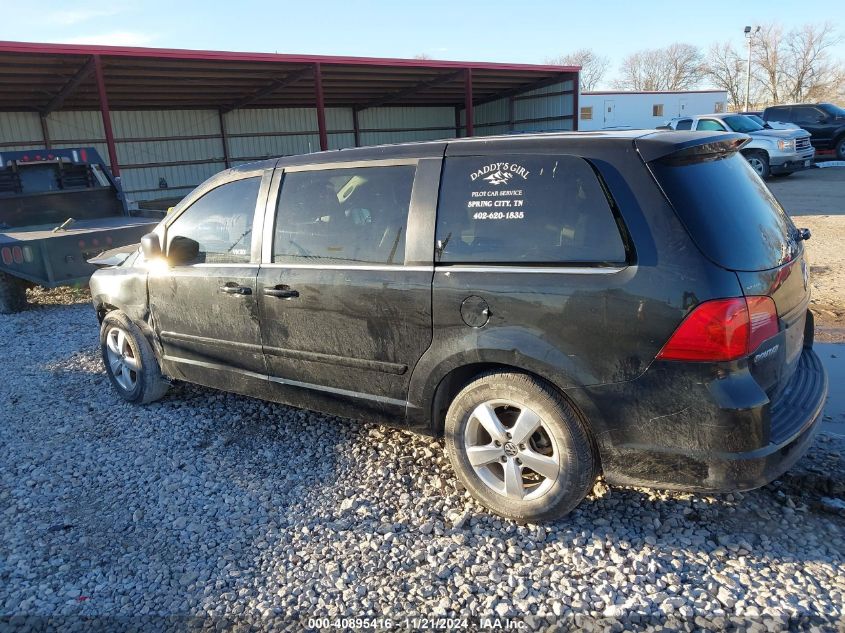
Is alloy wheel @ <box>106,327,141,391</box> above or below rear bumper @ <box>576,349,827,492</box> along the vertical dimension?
below

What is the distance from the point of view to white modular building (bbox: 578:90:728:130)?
106 ft

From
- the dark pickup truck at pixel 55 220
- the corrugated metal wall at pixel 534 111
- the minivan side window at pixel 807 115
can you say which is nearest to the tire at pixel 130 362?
the dark pickup truck at pixel 55 220

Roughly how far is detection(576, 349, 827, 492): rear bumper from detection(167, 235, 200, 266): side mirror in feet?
9.66

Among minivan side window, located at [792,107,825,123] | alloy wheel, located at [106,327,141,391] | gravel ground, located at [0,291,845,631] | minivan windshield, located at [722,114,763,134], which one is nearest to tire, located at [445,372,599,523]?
gravel ground, located at [0,291,845,631]

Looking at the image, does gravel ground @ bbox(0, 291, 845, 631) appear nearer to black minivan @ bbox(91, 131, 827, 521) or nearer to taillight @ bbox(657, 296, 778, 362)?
black minivan @ bbox(91, 131, 827, 521)

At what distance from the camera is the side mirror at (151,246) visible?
14.2 ft

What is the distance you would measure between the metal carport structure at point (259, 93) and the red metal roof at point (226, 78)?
0.11ft

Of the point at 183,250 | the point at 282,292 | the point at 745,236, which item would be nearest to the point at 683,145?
the point at 745,236

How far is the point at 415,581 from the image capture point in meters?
2.72

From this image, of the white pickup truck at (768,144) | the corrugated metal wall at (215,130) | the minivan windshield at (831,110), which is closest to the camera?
the white pickup truck at (768,144)

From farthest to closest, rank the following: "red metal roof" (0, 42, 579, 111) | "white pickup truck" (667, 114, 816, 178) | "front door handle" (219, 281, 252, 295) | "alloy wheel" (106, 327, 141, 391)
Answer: "white pickup truck" (667, 114, 816, 178) → "red metal roof" (0, 42, 579, 111) → "alloy wheel" (106, 327, 141, 391) → "front door handle" (219, 281, 252, 295)

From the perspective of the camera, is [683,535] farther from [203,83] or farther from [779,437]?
[203,83]

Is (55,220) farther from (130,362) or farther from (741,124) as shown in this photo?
(741,124)

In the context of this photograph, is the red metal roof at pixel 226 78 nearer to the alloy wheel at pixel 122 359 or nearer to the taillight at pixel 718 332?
the alloy wheel at pixel 122 359
